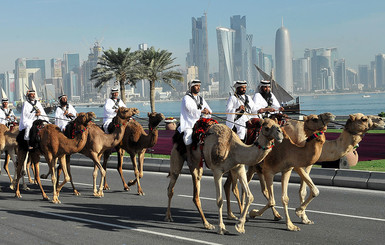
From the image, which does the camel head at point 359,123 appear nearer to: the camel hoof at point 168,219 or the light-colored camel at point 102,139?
the camel hoof at point 168,219

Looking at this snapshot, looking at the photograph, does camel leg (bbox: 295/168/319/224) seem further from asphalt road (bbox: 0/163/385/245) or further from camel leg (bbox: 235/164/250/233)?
camel leg (bbox: 235/164/250/233)

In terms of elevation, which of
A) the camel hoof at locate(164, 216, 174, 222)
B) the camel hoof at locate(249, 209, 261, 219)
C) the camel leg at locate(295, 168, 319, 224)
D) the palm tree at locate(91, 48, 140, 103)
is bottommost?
the camel hoof at locate(164, 216, 174, 222)

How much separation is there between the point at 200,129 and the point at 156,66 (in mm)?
59773

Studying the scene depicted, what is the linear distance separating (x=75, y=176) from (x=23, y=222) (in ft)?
27.5

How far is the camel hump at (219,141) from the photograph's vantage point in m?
10.5

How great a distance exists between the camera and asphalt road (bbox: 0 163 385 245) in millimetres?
10141

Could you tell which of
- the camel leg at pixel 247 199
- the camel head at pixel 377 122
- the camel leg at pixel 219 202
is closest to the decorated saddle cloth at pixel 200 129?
the camel leg at pixel 219 202

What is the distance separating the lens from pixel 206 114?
11711mm

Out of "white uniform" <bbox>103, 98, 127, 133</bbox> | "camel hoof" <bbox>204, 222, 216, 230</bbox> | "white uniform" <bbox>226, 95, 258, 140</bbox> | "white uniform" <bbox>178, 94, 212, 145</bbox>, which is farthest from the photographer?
"white uniform" <bbox>103, 98, 127, 133</bbox>

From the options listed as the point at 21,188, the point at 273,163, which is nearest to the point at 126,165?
the point at 21,188

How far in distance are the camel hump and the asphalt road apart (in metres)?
1.39

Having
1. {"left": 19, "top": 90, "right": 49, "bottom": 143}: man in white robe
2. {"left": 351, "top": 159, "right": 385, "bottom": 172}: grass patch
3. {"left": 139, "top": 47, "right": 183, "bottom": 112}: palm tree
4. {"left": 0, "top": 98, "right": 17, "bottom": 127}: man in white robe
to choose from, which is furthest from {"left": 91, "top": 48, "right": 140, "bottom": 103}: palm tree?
{"left": 19, "top": 90, "right": 49, "bottom": 143}: man in white robe

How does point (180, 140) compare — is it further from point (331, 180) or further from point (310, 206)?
point (331, 180)

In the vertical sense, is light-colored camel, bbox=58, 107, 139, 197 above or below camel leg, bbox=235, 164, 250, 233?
above
